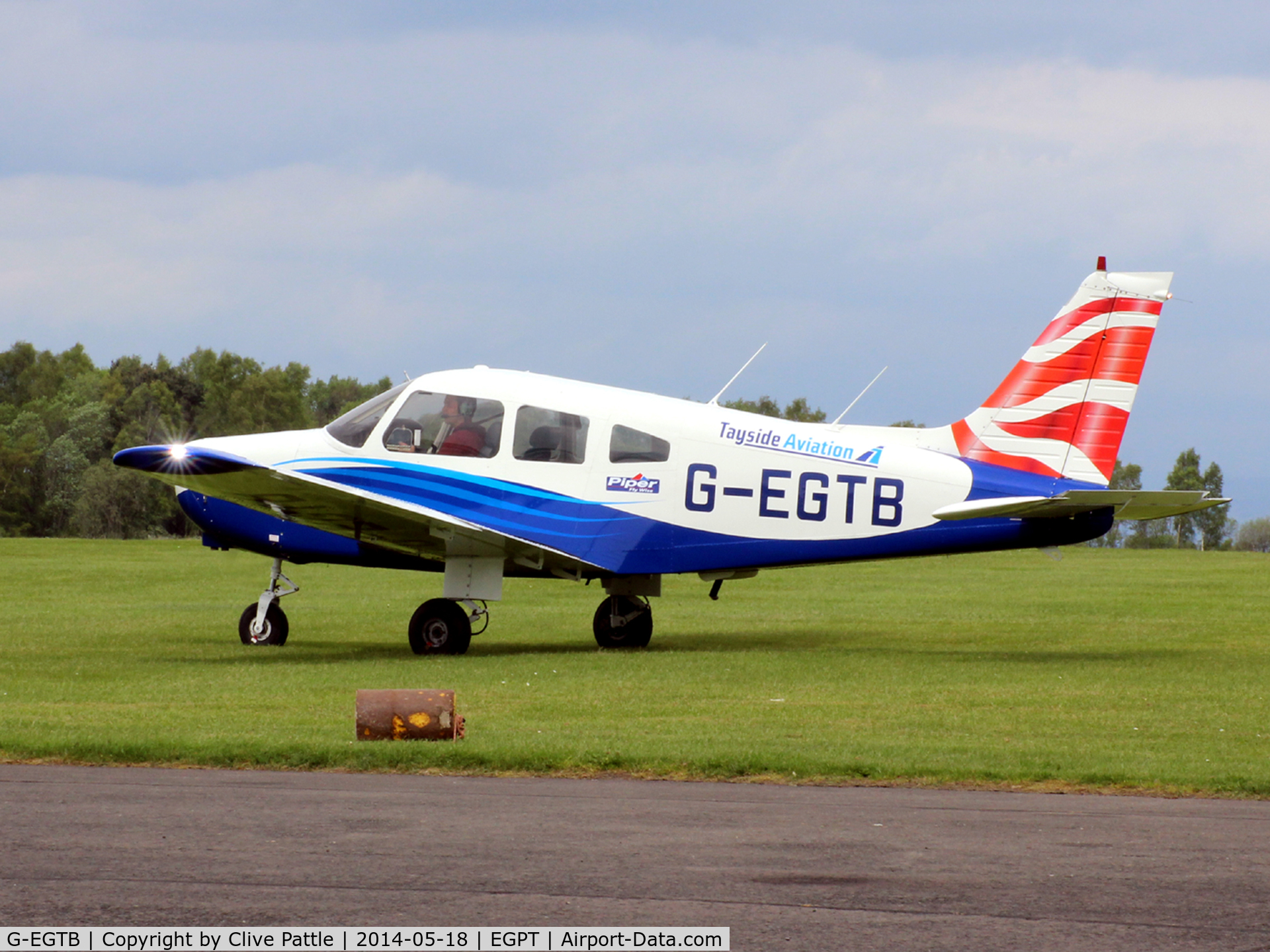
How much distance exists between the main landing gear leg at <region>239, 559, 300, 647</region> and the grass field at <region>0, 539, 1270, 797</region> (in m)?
0.41

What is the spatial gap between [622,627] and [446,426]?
3.38m

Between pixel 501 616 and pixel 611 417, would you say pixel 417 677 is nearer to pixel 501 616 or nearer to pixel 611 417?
pixel 611 417

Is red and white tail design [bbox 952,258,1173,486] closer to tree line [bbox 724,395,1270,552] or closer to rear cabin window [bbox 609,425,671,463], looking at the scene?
rear cabin window [bbox 609,425,671,463]

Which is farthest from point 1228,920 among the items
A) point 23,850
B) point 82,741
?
point 82,741

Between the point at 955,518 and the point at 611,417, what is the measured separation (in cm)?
416

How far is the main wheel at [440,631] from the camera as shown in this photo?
18.1 m

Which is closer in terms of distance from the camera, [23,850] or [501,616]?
[23,850]

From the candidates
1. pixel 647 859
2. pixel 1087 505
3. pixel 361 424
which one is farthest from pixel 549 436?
pixel 647 859

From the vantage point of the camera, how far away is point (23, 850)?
23.0 feet

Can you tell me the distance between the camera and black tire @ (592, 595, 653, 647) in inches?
754

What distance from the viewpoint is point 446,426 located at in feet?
59.6

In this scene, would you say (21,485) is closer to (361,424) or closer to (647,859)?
(361,424)

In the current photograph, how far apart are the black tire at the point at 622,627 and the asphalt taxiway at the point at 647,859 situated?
9.67 meters

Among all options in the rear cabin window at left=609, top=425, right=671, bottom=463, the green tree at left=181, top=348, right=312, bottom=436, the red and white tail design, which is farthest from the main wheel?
the green tree at left=181, top=348, right=312, bottom=436
